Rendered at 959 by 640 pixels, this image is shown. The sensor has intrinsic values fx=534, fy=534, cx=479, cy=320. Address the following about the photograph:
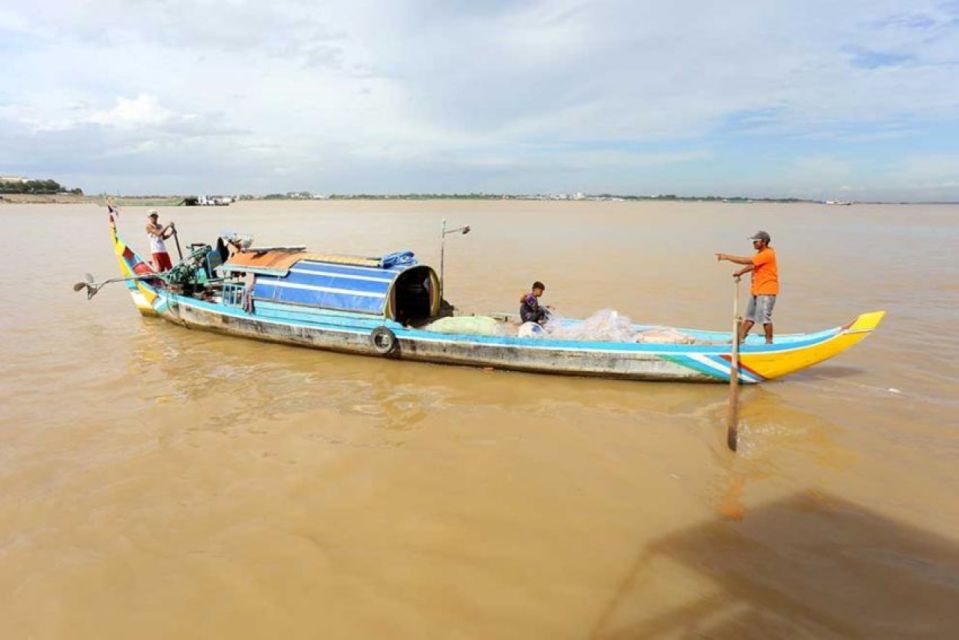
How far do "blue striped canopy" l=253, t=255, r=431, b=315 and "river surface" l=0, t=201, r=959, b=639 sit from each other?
1.00m

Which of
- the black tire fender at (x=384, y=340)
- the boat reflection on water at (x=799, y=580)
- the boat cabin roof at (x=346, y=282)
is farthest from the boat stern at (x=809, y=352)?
the boat cabin roof at (x=346, y=282)

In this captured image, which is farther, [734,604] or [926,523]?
[926,523]

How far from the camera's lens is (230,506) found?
4969 millimetres

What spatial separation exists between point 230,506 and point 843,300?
15414mm

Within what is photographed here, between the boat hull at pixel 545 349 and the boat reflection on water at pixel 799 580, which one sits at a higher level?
the boat hull at pixel 545 349

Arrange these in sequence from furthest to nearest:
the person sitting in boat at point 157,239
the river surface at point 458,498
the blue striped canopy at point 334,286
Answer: the person sitting in boat at point 157,239
the blue striped canopy at point 334,286
the river surface at point 458,498

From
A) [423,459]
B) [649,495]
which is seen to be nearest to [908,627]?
[649,495]

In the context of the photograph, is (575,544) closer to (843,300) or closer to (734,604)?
(734,604)

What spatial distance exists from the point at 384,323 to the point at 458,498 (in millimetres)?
4590

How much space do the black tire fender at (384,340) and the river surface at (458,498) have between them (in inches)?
13.8

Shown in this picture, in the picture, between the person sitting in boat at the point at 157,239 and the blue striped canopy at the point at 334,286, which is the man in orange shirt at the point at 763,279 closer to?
the blue striped canopy at the point at 334,286

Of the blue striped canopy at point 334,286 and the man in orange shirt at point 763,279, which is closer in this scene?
the man in orange shirt at point 763,279

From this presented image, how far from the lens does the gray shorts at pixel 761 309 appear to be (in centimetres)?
834

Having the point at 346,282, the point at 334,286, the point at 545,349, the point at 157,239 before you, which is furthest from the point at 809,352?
the point at 157,239
